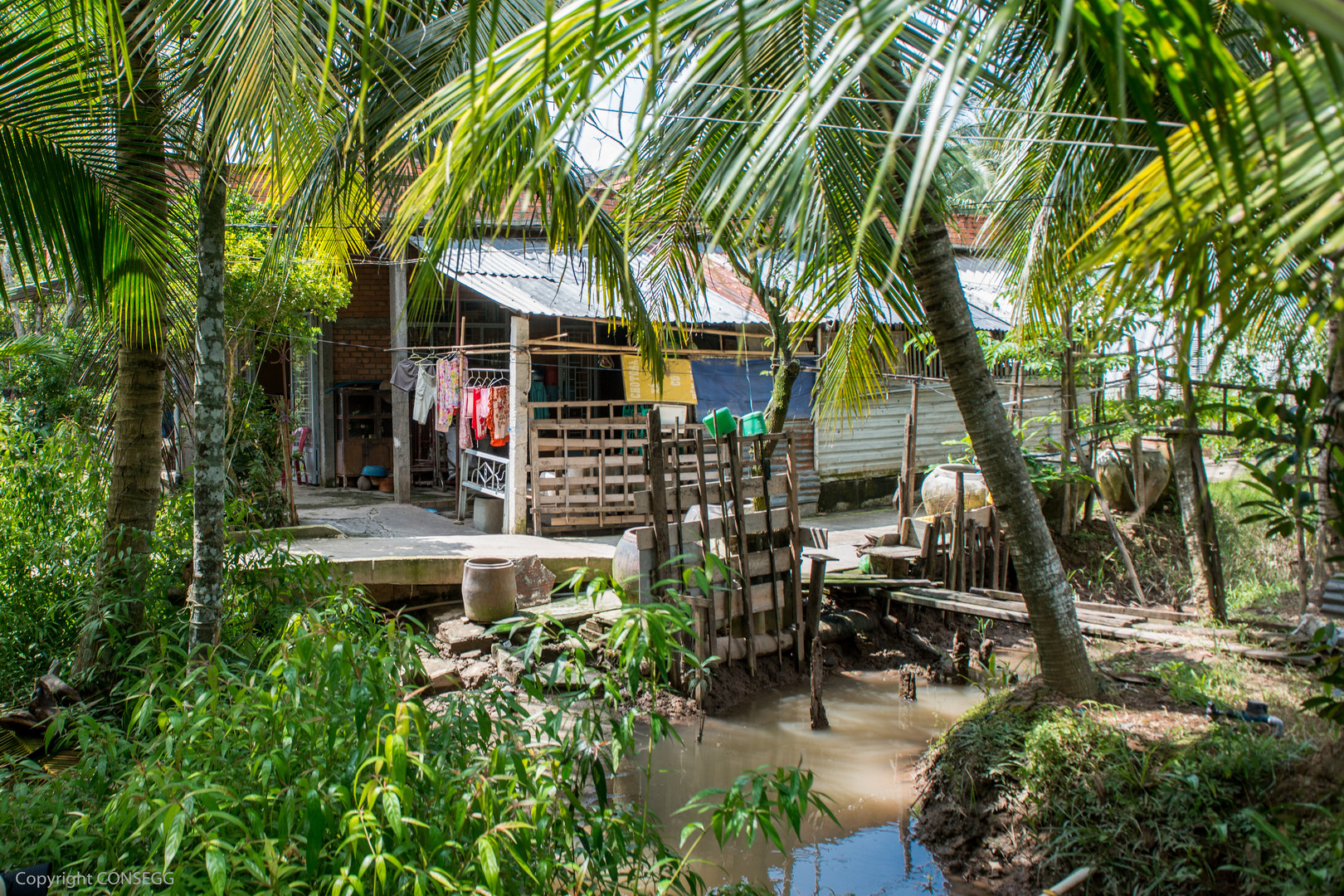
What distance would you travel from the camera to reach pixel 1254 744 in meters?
3.75

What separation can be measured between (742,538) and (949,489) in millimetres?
4549

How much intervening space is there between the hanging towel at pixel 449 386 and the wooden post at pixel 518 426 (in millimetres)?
1014

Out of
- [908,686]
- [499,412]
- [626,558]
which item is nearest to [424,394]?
[499,412]

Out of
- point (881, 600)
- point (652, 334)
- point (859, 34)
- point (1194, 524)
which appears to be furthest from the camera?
point (881, 600)

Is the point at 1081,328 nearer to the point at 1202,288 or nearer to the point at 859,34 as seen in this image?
the point at 1202,288

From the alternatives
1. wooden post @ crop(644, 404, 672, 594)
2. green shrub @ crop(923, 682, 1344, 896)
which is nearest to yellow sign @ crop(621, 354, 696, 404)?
wooden post @ crop(644, 404, 672, 594)

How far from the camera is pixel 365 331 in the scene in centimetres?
1393

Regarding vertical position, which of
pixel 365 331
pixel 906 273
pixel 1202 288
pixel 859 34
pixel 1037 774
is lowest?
pixel 1037 774

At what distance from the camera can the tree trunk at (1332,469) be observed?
2197mm

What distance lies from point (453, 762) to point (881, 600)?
21.4 feet

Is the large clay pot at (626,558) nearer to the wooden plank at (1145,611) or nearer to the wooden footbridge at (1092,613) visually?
the wooden footbridge at (1092,613)

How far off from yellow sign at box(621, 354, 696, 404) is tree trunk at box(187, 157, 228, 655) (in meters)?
7.29

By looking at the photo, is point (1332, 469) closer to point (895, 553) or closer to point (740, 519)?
point (740, 519)

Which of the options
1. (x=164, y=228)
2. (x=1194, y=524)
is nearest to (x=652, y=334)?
(x=164, y=228)
